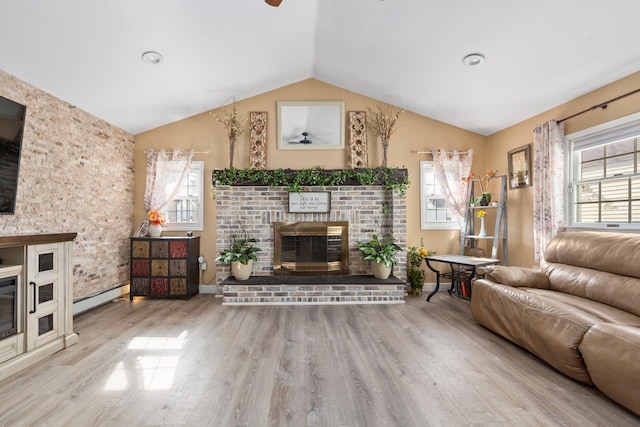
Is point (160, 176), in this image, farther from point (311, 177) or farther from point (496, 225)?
point (496, 225)

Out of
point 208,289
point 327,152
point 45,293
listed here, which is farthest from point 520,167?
point 45,293

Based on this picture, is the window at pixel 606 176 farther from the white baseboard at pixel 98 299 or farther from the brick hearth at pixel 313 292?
the white baseboard at pixel 98 299

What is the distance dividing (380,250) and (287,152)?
2026 millimetres

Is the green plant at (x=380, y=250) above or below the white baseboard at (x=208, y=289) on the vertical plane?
above

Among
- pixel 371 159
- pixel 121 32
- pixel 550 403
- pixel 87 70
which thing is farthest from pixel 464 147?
pixel 87 70

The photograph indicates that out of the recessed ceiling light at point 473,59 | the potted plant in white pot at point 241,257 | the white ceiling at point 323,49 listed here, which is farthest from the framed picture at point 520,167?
the potted plant in white pot at point 241,257

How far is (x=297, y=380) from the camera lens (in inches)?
81.7

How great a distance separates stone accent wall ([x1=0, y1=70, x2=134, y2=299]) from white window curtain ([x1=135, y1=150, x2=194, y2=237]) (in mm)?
300

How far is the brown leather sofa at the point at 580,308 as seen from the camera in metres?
1.76

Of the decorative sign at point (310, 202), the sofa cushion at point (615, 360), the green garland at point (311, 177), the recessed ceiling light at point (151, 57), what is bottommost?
the sofa cushion at point (615, 360)

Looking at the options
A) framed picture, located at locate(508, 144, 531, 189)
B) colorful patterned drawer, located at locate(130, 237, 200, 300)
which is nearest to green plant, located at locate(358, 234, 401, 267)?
framed picture, located at locate(508, 144, 531, 189)

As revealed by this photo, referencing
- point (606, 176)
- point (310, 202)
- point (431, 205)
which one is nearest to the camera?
point (606, 176)

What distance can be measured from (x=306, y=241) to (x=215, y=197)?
147 cm

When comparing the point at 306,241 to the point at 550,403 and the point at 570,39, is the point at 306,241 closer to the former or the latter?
the point at 550,403
